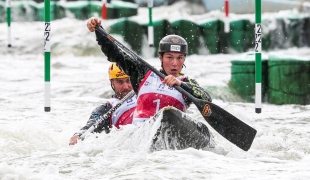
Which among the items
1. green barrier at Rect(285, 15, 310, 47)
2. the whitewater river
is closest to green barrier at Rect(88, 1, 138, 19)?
the whitewater river

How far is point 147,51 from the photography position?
14.3 m

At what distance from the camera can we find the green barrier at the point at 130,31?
565 inches

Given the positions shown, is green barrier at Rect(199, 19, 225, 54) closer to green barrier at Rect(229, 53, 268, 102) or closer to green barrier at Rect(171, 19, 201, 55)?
green barrier at Rect(171, 19, 201, 55)

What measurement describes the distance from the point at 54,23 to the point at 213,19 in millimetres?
3282

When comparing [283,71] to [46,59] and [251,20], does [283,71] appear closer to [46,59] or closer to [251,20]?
[46,59]

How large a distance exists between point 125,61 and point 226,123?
3.50 feet

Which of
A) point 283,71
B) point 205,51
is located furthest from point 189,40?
point 283,71

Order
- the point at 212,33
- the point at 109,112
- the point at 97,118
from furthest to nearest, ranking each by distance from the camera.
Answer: the point at 212,33 < the point at 97,118 < the point at 109,112

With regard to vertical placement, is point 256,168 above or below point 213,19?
below

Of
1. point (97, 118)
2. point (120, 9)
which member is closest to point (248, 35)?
point (120, 9)

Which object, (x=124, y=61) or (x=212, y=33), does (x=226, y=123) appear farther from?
(x=212, y=33)

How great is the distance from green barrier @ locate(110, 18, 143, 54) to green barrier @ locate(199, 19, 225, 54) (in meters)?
1.19

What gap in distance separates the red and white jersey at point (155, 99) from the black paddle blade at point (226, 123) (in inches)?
9.0

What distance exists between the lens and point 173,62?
6.02 meters
